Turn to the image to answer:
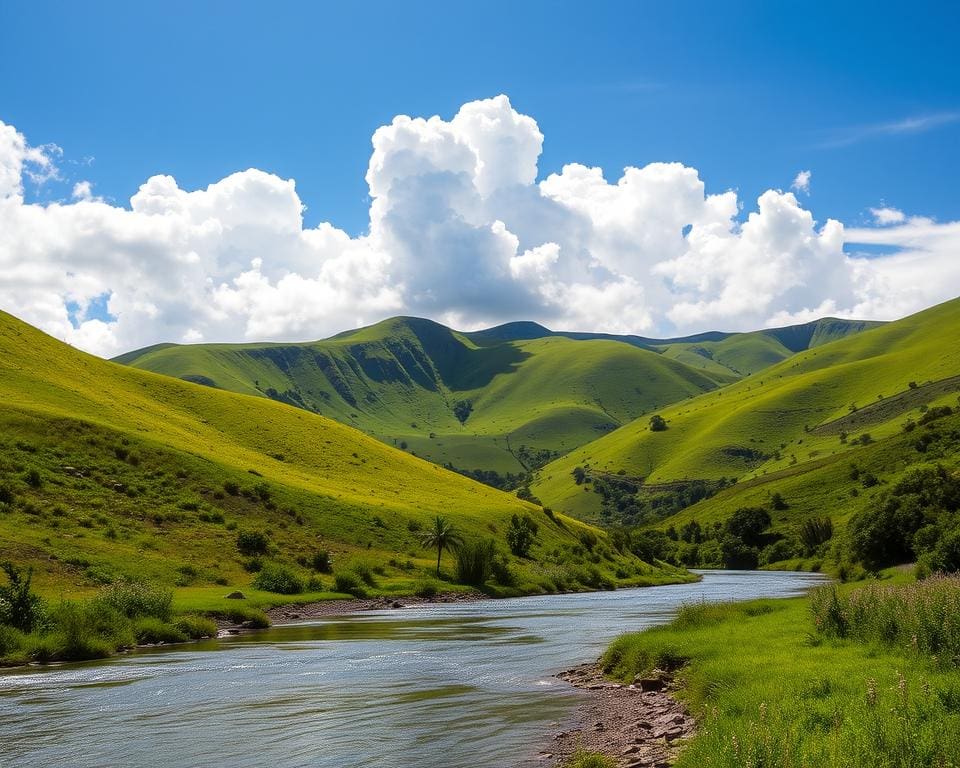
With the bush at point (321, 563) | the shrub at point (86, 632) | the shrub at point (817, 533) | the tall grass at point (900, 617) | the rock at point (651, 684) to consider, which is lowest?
the shrub at point (817, 533)

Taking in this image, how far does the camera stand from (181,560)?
79.8 metres

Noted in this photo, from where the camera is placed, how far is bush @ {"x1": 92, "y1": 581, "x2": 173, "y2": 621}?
171 feet

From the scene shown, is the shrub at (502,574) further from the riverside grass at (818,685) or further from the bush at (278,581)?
the riverside grass at (818,685)

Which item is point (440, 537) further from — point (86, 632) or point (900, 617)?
point (900, 617)

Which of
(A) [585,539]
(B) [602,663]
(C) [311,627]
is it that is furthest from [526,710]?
(A) [585,539]

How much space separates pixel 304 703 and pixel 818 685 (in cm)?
1899

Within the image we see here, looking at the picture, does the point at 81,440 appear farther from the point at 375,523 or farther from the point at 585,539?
the point at 585,539

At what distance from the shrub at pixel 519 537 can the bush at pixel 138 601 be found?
75023mm

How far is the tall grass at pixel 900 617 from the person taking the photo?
21.5 m

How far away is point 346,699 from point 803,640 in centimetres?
1736

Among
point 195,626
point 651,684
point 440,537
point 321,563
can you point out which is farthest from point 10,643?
point 440,537

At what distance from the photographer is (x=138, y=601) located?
53344 millimetres

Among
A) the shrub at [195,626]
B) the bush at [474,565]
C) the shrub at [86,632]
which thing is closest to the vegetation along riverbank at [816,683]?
the shrub at [86,632]

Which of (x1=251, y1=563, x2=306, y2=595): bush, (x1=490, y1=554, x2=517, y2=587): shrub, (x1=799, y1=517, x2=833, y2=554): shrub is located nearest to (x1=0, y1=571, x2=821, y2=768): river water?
(x1=251, y1=563, x2=306, y2=595): bush
